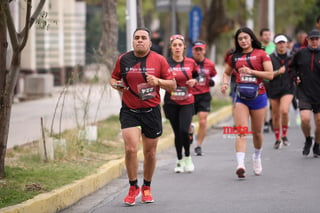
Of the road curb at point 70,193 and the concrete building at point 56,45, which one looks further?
the concrete building at point 56,45

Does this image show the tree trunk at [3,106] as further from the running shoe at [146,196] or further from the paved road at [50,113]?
the paved road at [50,113]

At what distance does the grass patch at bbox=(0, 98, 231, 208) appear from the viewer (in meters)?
9.92

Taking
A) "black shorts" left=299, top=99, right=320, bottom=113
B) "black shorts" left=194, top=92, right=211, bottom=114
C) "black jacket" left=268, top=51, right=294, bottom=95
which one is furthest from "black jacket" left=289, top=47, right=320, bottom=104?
"black jacket" left=268, top=51, right=294, bottom=95

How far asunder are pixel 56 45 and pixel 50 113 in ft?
37.4

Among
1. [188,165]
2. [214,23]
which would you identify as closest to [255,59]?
[188,165]

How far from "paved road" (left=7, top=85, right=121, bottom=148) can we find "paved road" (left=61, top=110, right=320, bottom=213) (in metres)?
2.10

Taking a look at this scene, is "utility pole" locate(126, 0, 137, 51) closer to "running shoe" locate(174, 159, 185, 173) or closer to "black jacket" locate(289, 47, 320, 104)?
"black jacket" locate(289, 47, 320, 104)

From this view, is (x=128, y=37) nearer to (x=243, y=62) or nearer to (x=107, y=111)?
(x=243, y=62)

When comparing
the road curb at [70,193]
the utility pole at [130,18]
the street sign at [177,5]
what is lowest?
the road curb at [70,193]

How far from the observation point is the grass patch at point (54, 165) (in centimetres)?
992

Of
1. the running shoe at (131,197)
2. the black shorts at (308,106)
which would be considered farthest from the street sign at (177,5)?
the running shoe at (131,197)

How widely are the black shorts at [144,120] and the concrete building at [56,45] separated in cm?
1730

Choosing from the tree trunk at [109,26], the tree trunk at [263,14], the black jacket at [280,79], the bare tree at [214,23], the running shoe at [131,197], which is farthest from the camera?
the tree trunk at [263,14]

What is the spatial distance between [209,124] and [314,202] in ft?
34.6
